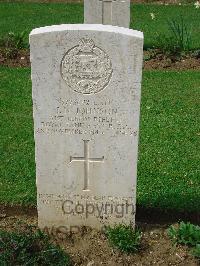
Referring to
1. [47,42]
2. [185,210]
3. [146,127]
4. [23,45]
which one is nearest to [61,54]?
[47,42]

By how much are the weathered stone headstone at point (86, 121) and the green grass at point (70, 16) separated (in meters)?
7.79

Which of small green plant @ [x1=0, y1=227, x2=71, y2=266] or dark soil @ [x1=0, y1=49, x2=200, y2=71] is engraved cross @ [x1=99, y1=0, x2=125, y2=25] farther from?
small green plant @ [x1=0, y1=227, x2=71, y2=266]

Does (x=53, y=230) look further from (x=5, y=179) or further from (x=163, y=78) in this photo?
(x=163, y=78)

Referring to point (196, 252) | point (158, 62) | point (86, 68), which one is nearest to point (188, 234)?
point (196, 252)

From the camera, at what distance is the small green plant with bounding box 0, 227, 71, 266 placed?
426 centimetres

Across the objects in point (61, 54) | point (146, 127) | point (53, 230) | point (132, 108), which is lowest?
point (53, 230)

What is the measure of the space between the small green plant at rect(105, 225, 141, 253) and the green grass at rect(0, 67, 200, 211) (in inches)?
31.0

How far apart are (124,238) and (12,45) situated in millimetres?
6917

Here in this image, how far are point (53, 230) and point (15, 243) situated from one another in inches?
22.6

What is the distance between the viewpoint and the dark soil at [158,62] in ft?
33.1

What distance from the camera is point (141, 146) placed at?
22.2ft

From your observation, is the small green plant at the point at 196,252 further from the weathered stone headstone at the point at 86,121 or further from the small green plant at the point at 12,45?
the small green plant at the point at 12,45

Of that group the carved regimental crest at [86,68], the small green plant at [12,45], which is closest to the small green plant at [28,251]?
the carved regimental crest at [86,68]

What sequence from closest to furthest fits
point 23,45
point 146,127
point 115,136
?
point 115,136, point 146,127, point 23,45
